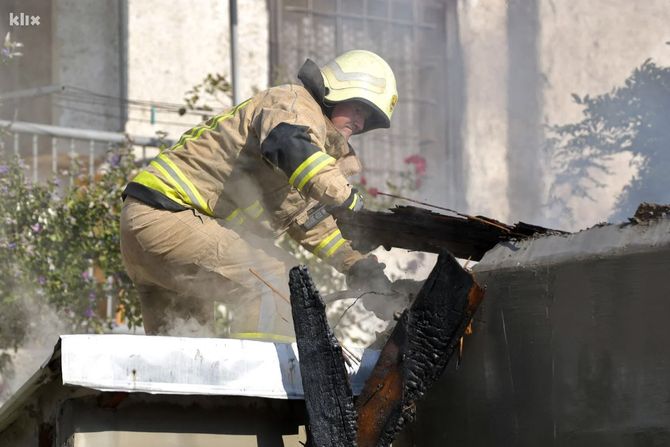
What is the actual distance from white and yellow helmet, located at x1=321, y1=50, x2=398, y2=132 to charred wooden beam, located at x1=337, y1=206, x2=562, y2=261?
55 cm

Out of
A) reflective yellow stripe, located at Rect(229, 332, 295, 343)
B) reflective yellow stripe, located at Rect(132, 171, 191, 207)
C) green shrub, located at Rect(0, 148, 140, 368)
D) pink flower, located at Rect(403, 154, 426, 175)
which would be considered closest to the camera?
reflective yellow stripe, located at Rect(229, 332, 295, 343)

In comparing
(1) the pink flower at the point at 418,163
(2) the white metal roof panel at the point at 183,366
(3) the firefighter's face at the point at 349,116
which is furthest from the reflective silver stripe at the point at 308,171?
(1) the pink flower at the point at 418,163

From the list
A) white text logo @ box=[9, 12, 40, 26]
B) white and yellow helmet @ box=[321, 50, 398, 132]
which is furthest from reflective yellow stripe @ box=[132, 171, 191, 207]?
white text logo @ box=[9, 12, 40, 26]

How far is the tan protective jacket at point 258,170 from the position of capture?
A: 3.99 m

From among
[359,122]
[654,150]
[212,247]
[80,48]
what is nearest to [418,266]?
[359,122]

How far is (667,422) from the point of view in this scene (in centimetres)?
270

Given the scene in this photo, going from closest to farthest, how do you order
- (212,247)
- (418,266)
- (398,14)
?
(212,247) < (418,266) < (398,14)

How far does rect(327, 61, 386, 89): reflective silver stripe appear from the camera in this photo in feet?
14.5

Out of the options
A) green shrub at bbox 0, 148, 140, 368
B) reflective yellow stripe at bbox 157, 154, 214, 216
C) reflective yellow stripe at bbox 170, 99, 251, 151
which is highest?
green shrub at bbox 0, 148, 140, 368

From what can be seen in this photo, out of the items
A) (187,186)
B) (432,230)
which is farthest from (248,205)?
(432,230)

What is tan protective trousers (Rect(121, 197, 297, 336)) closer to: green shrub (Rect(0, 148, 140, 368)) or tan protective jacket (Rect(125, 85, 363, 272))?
tan protective jacket (Rect(125, 85, 363, 272))

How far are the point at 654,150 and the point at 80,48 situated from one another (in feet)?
13.2

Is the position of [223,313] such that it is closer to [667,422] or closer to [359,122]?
[359,122]

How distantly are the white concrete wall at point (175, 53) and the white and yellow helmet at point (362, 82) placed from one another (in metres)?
3.84
